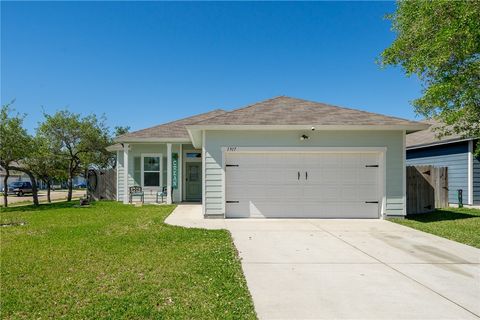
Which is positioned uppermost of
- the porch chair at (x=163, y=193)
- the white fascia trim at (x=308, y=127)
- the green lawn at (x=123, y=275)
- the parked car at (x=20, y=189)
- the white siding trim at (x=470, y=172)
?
the white fascia trim at (x=308, y=127)

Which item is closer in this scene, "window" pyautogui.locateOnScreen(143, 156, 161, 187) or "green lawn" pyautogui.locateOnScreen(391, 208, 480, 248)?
"green lawn" pyautogui.locateOnScreen(391, 208, 480, 248)

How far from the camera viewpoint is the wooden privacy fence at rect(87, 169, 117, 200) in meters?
16.6

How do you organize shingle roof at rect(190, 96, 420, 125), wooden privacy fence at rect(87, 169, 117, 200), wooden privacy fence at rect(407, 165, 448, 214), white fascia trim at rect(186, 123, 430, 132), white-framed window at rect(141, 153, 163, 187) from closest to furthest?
white fascia trim at rect(186, 123, 430, 132), shingle roof at rect(190, 96, 420, 125), wooden privacy fence at rect(407, 165, 448, 214), white-framed window at rect(141, 153, 163, 187), wooden privacy fence at rect(87, 169, 117, 200)

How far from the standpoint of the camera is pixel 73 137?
60.4 ft

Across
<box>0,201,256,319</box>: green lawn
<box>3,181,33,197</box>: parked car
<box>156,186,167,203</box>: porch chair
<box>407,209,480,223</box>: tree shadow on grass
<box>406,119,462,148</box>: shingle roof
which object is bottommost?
<box>3,181,33,197</box>: parked car

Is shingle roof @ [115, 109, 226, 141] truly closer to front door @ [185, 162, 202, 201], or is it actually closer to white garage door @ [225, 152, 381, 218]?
front door @ [185, 162, 202, 201]

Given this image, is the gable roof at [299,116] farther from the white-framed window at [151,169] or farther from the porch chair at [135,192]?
the porch chair at [135,192]

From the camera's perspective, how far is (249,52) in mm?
14078

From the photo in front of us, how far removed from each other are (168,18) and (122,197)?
9.56 m

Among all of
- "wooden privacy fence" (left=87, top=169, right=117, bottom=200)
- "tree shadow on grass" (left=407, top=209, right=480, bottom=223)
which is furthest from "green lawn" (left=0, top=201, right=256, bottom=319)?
"wooden privacy fence" (left=87, top=169, right=117, bottom=200)

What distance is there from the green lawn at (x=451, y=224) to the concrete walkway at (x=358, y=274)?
54cm

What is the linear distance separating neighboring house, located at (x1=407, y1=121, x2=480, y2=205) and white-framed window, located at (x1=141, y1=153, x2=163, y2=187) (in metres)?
13.3

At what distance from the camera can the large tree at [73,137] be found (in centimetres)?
1758

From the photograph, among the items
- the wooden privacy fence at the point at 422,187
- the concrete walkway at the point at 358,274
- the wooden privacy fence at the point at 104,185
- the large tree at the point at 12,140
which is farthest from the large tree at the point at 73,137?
the wooden privacy fence at the point at 422,187
